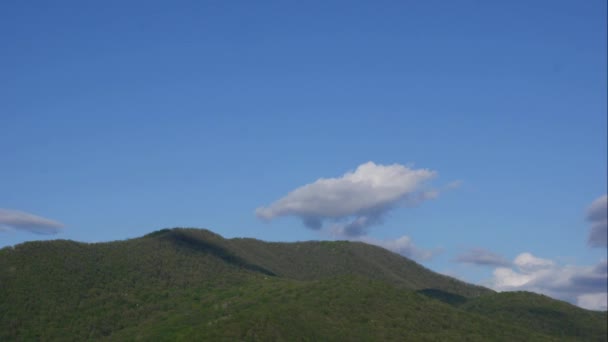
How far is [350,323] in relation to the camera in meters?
86.3

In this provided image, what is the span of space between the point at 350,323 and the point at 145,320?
101ft

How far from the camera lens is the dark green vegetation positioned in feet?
278

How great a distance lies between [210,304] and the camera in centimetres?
9938

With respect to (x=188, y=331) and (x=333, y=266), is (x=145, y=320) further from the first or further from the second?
(x=333, y=266)

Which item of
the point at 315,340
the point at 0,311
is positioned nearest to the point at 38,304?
the point at 0,311

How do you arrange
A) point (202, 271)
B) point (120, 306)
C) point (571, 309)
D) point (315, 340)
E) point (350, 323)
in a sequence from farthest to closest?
point (571, 309) → point (202, 271) → point (120, 306) → point (350, 323) → point (315, 340)

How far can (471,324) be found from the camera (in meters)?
97.2

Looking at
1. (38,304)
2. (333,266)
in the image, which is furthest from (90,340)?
(333,266)

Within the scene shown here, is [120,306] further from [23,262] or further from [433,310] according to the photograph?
[433,310]

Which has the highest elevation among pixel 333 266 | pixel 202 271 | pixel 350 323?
pixel 333 266

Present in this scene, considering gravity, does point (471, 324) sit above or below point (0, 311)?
above

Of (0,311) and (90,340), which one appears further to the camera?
(0,311)

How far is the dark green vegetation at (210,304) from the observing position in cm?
8469

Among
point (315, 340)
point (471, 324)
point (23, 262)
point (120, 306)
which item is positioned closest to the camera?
point (315, 340)
